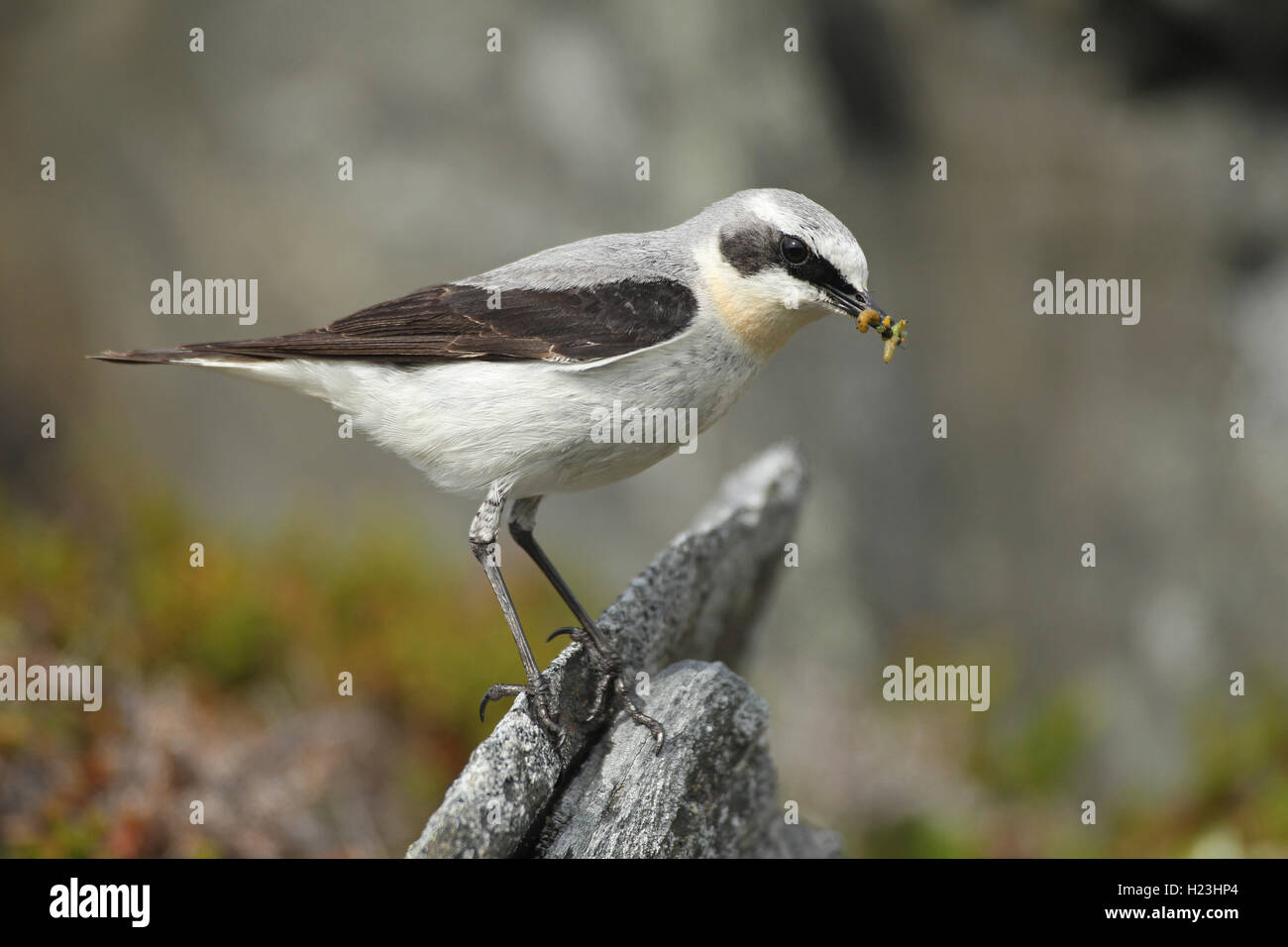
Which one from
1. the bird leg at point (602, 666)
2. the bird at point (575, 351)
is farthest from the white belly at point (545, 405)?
the bird leg at point (602, 666)

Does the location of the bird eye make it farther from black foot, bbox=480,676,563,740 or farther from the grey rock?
black foot, bbox=480,676,563,740

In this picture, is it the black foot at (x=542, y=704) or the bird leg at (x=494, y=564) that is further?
the bird leg at (x=494, y=564)

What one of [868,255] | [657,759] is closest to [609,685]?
[657,759]

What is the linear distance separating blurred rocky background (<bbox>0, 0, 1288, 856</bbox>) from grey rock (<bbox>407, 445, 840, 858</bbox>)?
2.37 m

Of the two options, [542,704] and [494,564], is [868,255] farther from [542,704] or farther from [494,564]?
[542,704]

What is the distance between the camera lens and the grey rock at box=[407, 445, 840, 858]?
2.05 m

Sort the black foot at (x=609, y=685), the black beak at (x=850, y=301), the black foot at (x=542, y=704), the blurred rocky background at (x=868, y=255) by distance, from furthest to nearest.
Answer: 1. the blurred rocky background at (x=868, y=255)
2. the black beak at (x=850, y=301)
3. the black foot at (x=609, y=685)
4. the black foot at (x=542, y=704)

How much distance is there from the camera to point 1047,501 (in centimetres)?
650

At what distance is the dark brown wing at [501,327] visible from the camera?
271 cm

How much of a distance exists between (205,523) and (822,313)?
421 cm

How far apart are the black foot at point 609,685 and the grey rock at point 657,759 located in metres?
0.03

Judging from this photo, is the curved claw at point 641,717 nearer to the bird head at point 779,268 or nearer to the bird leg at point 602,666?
the bird leg at point 602,666

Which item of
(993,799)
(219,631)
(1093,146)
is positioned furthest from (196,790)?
(1093,146)

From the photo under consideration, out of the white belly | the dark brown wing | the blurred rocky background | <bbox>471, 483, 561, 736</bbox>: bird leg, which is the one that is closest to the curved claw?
<bbox>471, 483, 561, 736</bbox>: bird leg
